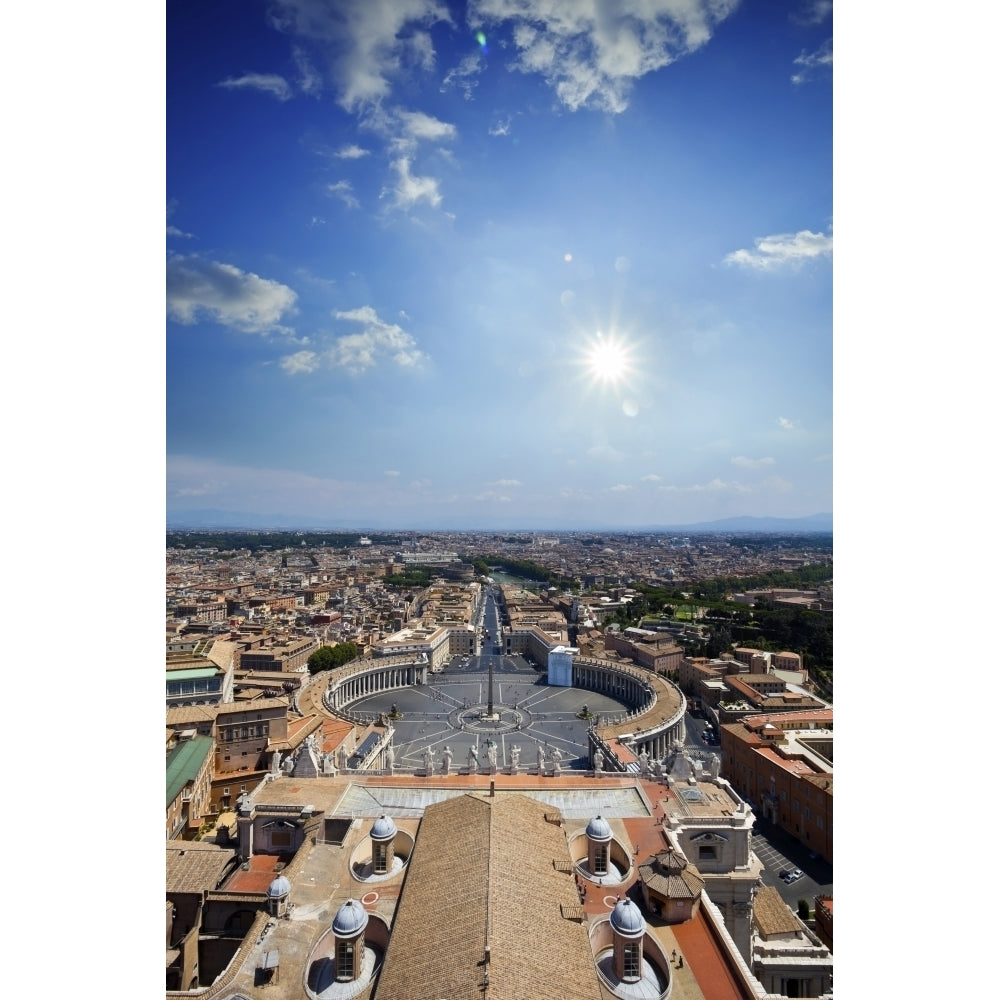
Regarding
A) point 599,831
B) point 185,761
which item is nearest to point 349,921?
point 599,831

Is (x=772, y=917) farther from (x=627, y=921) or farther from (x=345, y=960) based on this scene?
(x=345, y=960)

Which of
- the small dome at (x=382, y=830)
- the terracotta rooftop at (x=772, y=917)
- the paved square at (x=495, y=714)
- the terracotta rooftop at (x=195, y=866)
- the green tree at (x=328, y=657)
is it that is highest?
the small dome at (x=382, y=830)

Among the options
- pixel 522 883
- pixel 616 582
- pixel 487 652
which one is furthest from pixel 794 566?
pixel 522 883

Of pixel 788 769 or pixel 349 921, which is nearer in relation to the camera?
pixel 349 921

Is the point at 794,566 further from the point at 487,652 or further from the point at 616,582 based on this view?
the point at 487,652

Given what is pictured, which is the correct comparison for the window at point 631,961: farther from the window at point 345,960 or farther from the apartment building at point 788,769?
the apartment building at point 788,769

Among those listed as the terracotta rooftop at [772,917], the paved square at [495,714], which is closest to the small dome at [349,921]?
the terracotta rooftop at [772,917]

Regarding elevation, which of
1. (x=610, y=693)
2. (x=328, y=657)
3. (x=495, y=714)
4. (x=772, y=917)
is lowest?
(x=610, y=693)

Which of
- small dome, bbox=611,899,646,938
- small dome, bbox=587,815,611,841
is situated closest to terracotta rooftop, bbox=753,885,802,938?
small dome, bbox=587,815,611,841
